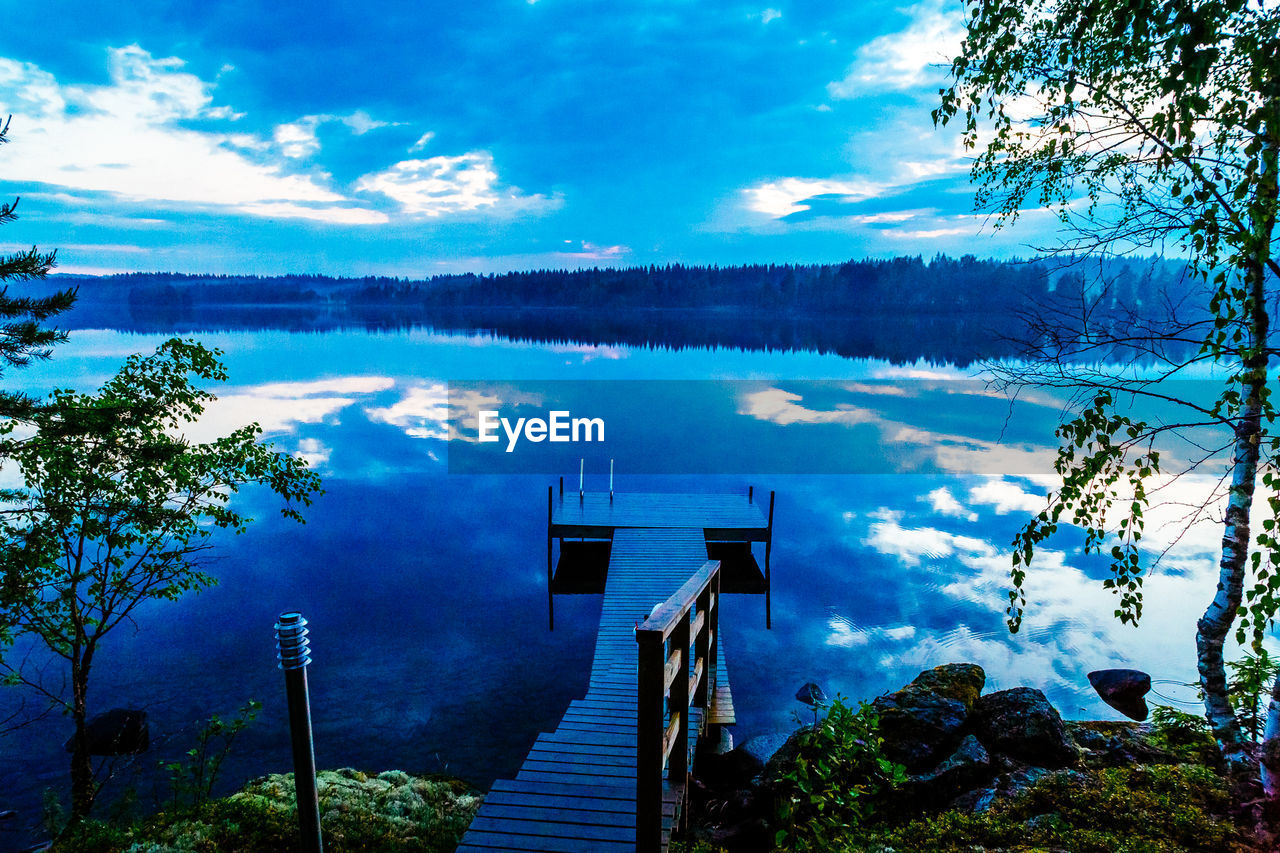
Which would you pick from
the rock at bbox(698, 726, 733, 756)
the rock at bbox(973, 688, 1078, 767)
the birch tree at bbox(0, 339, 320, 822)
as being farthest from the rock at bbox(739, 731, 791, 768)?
the birch tree at bbox(0, 339, 320, 822)

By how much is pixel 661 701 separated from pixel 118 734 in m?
11.4

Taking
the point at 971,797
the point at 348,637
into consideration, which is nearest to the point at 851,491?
the point at 348,637

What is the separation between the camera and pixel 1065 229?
5.21 metres

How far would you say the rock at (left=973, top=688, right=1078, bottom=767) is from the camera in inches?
282

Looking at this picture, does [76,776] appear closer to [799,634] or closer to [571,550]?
[571,550]

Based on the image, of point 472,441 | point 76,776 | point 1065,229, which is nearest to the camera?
point 1065,229

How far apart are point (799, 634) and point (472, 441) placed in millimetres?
25895

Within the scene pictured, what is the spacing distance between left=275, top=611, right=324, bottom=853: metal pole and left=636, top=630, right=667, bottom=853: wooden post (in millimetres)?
2105

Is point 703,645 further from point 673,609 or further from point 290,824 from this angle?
point 290,824

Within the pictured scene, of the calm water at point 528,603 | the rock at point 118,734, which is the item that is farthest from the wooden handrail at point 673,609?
the rock at point 118,734

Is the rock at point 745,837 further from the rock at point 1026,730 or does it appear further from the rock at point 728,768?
the rock at point 1026,730

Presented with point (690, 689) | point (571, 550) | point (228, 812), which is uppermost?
point (690, 689)

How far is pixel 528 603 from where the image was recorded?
18.1m

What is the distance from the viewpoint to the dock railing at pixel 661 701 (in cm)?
466
